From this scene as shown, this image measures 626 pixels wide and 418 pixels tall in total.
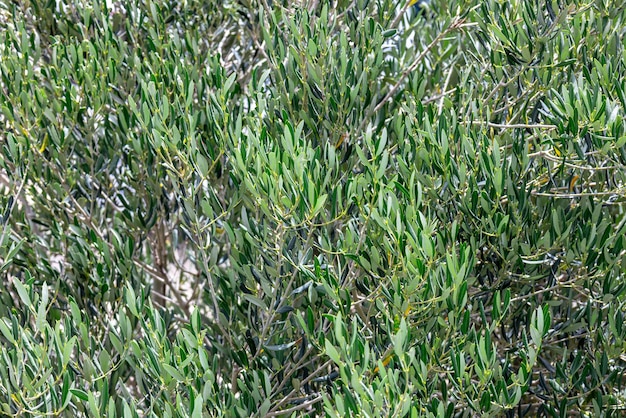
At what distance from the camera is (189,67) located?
385cm

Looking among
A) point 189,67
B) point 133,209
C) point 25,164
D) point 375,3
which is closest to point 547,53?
point 375,3

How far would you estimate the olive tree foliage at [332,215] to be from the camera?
8.36 ft

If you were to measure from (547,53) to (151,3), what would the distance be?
205 cm

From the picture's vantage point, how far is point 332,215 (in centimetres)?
278

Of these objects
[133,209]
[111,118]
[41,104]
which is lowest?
[133,209]

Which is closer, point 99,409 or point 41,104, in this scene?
point 99,409

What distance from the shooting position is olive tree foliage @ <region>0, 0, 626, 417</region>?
255 cm

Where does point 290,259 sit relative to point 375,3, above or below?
below

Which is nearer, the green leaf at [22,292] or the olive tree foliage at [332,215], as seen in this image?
the olive tree foliage at [332,215]

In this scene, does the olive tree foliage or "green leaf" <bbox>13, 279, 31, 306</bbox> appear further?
"green leaf" <bbox>13, 279, 31, 306</bbox>

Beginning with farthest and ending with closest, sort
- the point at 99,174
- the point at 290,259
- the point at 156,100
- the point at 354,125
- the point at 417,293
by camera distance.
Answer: the point at 99,174, the point at 354,125, the point at 156,100, the point at 290,259, the point at 417,293

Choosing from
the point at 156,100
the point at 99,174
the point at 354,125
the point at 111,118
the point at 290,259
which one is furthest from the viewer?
the point at 111,118

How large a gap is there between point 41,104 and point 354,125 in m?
1.40

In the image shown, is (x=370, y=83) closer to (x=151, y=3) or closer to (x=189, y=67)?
(x=189, y=67)
